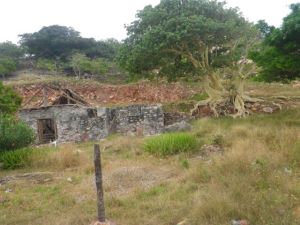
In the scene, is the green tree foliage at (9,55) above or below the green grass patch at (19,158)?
above

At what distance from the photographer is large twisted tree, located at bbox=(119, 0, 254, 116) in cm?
1459

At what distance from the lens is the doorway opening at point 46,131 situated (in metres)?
19.9

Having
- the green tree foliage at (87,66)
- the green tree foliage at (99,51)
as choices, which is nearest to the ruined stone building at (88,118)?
the green tree foliage at (87,66)

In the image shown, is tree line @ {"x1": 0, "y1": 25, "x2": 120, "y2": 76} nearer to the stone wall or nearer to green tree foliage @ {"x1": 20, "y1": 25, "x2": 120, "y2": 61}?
green tree foliage @ {"x1": 20, "y1": 25, "x2": 120, "y2": 61}

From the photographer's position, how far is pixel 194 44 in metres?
15.8

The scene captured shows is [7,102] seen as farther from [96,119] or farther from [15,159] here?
[15,159]

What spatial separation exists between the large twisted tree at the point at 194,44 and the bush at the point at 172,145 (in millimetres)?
4577

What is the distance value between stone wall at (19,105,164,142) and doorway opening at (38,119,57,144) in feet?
1.81

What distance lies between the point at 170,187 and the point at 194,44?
966 centimetres

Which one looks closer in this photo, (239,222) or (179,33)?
(239,222)

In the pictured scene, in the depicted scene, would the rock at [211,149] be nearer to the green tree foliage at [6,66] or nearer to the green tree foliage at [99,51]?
the green tree foliage at [6,66]

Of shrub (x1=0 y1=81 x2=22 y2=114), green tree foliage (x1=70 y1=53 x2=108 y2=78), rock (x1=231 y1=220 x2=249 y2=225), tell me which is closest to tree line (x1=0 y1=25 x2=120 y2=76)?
green tree foliage (x1=70 y1=53 x2=108 y2=78)

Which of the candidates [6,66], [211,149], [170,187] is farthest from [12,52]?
[170,187]

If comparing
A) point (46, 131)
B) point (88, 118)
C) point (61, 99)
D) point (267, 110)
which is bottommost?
point (46, 131)
